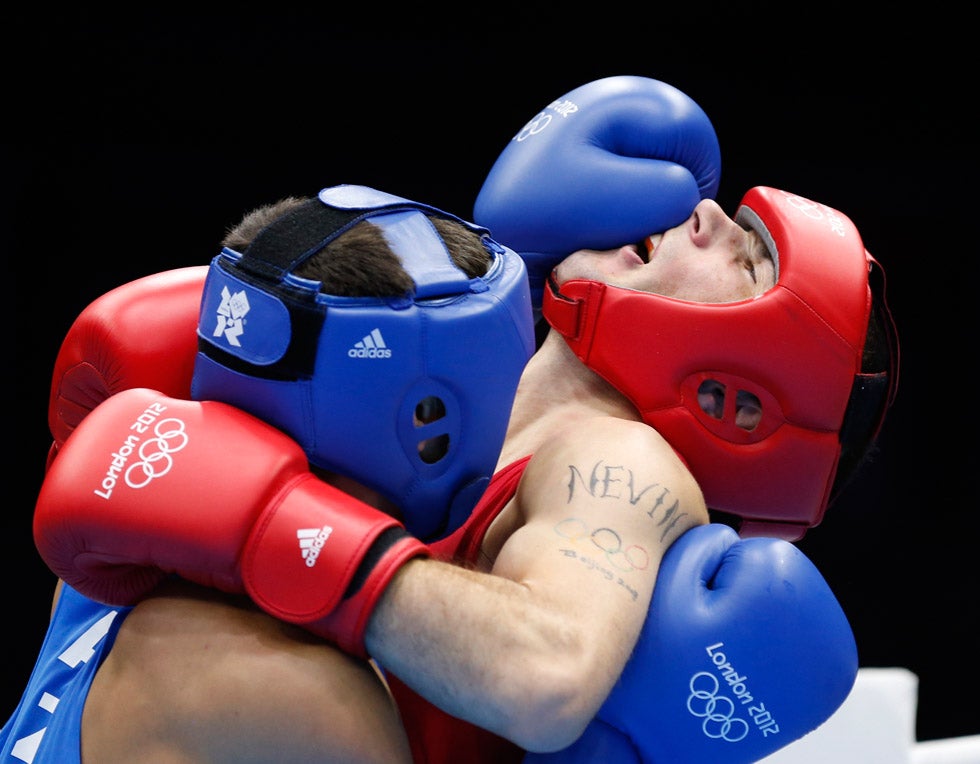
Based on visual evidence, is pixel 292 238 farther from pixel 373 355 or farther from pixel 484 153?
pixel 484 153

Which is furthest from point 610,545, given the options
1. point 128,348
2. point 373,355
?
point 128,348

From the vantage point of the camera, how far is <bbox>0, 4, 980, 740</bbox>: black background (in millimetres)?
2543

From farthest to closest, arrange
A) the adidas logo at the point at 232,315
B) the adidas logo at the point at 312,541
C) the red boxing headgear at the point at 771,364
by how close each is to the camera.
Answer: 1. the red boxing headgear at the point at 771,364
2. the adidas logo at the point at 232,315
3. the adidas logo at the point at 312,541

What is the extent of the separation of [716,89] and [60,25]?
5.21 ft

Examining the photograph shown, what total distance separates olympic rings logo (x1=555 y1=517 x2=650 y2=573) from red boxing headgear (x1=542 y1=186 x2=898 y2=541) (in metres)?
0.38

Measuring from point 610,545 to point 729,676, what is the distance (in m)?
0.22

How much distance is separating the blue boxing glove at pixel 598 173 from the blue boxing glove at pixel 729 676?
755mm

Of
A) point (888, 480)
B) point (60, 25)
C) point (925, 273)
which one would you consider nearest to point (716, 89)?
point (925, 273)

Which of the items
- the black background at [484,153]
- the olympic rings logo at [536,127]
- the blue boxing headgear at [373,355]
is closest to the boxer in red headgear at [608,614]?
the blue boxing headgear at [373,355]

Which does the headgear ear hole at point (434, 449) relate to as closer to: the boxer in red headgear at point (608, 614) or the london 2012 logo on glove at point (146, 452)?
the boxer in red headgear at point (608, 614)

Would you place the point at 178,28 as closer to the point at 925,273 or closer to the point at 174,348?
the point at 174,348

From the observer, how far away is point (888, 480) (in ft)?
9.87

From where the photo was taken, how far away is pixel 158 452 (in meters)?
1.26

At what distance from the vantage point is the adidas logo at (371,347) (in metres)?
1.29
